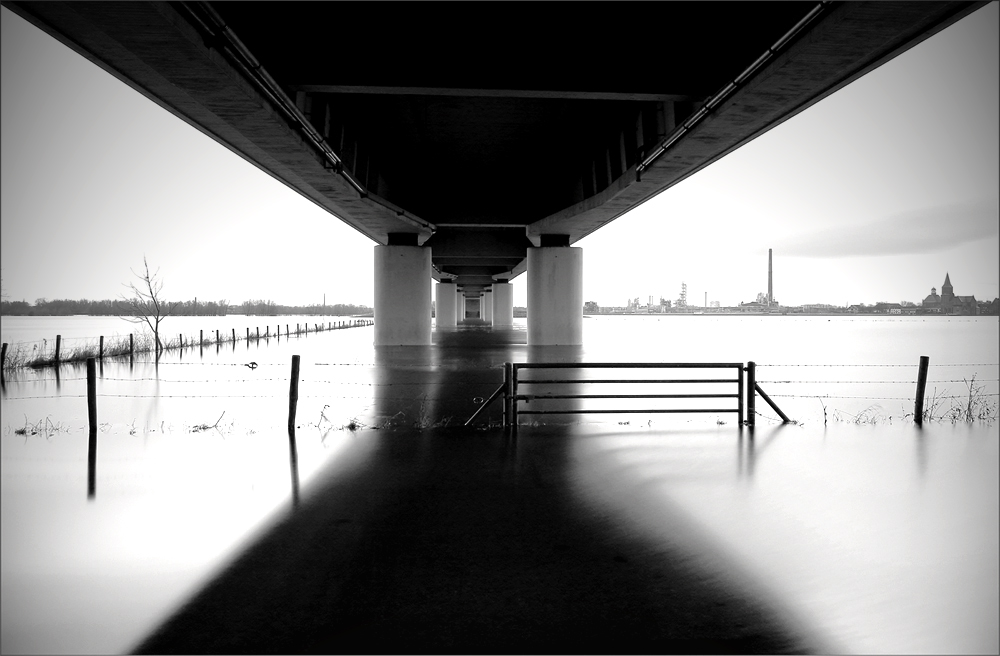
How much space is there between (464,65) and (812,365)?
2518 centimetres

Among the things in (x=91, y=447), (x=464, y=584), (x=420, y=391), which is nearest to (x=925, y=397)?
(x=420, y=391)

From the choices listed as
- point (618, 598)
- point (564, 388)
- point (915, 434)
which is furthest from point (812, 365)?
point (618, 598)

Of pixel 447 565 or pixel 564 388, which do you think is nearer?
→ pixel 447 565

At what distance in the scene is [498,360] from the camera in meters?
28.3

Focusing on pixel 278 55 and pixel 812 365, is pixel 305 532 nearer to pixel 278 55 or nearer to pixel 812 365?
pixel 278 55

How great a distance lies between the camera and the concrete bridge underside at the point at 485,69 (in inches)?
376

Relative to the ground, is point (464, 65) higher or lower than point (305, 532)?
higher

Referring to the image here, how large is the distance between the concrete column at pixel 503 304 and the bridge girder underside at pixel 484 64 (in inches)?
2519

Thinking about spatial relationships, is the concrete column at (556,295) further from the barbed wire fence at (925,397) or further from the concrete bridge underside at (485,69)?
the concrete bridge underside at (485,69)

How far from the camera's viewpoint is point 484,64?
1233cm

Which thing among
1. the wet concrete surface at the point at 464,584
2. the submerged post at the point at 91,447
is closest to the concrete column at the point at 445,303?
the submerged post at the point at 91,447

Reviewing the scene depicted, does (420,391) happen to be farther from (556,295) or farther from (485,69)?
(556,295)

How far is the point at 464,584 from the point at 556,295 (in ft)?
105

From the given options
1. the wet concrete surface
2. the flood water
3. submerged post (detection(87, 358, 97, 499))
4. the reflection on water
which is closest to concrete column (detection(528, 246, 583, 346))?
the flood water
